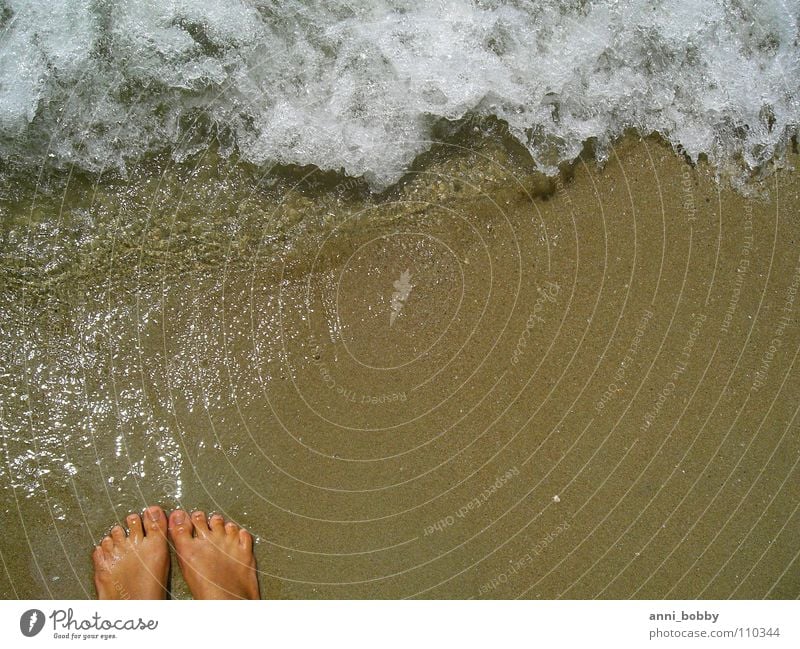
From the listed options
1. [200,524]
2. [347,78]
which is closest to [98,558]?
[200,524]

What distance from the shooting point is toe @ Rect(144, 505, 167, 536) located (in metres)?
2.76

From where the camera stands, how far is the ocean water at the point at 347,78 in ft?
8.91

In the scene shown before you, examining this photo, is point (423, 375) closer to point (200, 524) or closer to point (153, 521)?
point (200, 524)

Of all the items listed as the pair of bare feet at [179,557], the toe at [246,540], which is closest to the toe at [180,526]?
the pair of bare feet at [179,557]

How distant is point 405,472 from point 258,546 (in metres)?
0.73

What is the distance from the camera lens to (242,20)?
108 inches

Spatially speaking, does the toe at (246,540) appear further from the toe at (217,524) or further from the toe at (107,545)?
the toe at (107,545)

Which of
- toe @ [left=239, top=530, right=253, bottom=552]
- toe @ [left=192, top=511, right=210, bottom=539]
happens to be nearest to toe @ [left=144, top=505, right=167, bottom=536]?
toe @ [left=192, top=511, right=210, bottom=539]

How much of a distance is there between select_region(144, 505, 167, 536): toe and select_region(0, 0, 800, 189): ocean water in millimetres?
1530

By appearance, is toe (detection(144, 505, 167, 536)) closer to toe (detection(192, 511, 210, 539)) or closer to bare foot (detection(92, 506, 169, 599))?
bare foot (detection(92, 506, 169, 599))

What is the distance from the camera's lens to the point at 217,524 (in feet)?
9.05

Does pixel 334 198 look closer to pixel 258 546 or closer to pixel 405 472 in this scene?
pixel 405 472

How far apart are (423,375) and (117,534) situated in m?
1.51

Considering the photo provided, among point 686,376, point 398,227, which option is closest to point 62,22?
point 398,227
